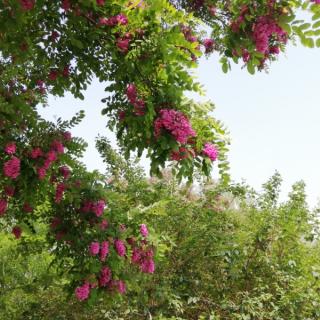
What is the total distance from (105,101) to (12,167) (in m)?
0.98

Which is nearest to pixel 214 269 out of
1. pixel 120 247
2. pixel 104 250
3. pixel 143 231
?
pixel 143 231

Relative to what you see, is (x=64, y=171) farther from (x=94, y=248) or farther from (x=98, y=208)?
(x=94, y=248)

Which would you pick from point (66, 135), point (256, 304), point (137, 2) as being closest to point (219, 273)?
point (256, 304)

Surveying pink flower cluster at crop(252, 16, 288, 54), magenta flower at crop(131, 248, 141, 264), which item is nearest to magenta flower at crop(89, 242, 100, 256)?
magenta flower at crop(131, 248, 141, 264)

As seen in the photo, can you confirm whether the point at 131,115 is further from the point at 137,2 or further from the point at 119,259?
the point at 119,259

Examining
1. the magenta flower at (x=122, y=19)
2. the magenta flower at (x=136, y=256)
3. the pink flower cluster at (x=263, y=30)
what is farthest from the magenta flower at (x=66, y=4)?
the magenta flower at (x=136, y=256)

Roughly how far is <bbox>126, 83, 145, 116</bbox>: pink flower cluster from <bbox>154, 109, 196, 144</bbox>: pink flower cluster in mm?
238

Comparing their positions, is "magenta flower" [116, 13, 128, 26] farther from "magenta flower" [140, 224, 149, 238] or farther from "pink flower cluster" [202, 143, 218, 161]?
"magenta flower" [140, 224, 149, 238]

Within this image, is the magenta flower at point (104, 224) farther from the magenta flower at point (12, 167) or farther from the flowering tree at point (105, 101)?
the magenta flower at point (12, 167)

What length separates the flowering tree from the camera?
2943 millimetres

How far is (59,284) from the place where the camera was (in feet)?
19.2

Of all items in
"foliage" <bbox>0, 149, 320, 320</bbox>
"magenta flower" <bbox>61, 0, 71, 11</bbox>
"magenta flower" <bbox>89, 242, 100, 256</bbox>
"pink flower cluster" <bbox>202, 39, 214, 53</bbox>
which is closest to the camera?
"magenta flower" <bbox>61, 0, 71, 11</bbox>

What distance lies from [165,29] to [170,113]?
1.86 feet

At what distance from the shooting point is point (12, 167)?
3361 millimetres
